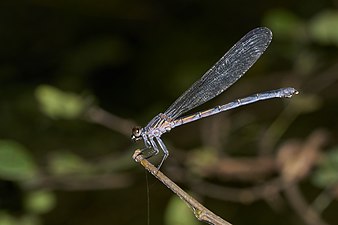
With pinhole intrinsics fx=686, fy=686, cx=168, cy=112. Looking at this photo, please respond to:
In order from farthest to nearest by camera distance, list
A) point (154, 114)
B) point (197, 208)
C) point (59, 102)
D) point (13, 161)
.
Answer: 1. point (154, 114)
2. point (59, 102)
3. point (13, 161)
4. point (197, 208)

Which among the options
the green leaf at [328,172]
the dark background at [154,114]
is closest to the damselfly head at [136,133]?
the dark background at [154,114]

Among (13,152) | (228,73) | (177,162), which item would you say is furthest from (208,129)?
(13,152)

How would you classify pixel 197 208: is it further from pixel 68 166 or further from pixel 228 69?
pixel 68 166

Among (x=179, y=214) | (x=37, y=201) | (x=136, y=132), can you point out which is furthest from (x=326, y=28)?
(x=37, y=201)

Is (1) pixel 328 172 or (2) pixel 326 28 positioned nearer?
(1) pixel 328 172

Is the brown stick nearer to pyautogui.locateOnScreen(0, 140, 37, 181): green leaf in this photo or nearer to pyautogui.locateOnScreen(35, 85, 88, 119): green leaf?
pyautogui.locateOnScreen(0, 140, 37, 181): green leaf

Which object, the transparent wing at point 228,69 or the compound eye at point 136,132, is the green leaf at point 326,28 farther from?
the compound eye at point 136,132

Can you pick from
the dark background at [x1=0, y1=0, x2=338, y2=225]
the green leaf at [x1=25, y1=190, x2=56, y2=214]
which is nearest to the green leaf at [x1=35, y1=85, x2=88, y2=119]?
the dark background at [x1=0, y1=0, x2=338, y2=225]

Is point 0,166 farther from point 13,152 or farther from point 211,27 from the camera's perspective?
point 211,27
